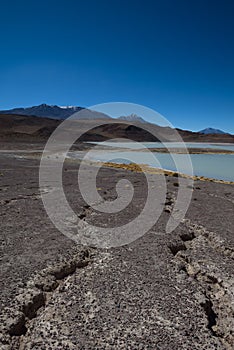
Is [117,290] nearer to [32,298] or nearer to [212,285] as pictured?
[32,298]

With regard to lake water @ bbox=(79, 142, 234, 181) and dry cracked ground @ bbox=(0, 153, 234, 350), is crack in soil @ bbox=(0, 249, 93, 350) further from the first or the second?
lake water @ bbox=(79, 142, 234, 181)

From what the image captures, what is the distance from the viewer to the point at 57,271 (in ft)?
13.4

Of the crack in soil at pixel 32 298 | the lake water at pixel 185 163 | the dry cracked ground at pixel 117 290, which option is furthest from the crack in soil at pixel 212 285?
the lake water at pixel 185 163

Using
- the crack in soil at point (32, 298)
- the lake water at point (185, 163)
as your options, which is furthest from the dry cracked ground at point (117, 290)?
the lake water at point (185, 163)

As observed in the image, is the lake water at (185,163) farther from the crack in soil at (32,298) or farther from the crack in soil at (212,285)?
the crack in soil at (32,298)

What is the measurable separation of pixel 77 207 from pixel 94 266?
11.8 ft

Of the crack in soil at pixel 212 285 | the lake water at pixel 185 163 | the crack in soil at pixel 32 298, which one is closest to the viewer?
the crack in soil at pixel 32 298

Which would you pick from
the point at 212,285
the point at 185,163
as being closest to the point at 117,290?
the point at 212,285

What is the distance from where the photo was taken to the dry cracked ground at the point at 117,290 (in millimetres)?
2869

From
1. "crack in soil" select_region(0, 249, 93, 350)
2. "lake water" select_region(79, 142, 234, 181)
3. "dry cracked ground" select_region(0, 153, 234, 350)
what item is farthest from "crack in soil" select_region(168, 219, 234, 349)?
"lake water" select_region(79, 142, 234, 181)

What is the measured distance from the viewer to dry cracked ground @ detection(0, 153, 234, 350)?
113 inches

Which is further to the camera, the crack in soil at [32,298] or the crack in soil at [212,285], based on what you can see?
the crack in soil at [212,285]

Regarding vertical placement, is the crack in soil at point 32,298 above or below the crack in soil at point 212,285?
above

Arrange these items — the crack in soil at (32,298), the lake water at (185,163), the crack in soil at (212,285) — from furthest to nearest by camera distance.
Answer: the lake water at (185,163), the crack in soil at (212,285), the crack in soil at (32,298)
